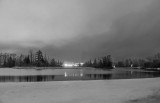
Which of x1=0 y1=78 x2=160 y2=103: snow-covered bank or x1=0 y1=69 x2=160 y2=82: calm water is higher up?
x1=0 y1=78 x2=160 y2=103: snow-covered bank

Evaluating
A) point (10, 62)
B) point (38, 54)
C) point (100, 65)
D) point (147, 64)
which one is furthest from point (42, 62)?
point (147, 64)

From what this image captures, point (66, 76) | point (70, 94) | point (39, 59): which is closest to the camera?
point (70, 94)

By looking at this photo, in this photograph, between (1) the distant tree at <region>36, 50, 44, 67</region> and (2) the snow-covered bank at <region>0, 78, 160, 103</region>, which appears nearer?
(2) the snow-covered bank at <region>0, 78, 160, 103</region>

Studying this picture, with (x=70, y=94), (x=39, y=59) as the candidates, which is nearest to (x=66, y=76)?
(x=70, y=94)

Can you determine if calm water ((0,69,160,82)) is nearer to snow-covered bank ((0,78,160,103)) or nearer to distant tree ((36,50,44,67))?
snow-covered bank ((0,78,160,103))

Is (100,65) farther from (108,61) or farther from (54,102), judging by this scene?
(54,102)

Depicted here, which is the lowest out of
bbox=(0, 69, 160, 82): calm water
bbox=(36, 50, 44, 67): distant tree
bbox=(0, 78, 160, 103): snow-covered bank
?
bbox=(0, 69, 160, 82): calm water

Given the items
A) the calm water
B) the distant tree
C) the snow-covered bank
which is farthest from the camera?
the distant tree

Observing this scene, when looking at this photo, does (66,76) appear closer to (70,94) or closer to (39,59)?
(70,94)

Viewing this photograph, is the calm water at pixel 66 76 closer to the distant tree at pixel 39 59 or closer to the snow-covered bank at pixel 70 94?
the snow-covered bank at pixel 70 94

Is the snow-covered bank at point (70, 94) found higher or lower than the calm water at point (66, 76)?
higher

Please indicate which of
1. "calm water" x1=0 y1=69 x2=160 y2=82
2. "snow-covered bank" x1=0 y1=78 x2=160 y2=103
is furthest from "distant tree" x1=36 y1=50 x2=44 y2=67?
"snow-covered bank" x1=0 y1=78 x2=160 y2=103

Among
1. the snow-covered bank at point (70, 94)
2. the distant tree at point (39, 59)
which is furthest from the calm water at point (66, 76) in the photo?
the distant tree at point (39, 59)

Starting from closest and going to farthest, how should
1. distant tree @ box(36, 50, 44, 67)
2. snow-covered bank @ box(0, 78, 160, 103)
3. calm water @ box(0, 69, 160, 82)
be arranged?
snow-covered bank @ box(0, 78, 160, 103), calm water @ box(0, 69, 160, 82), distant tree @ box(36, 50, 44, 67)
